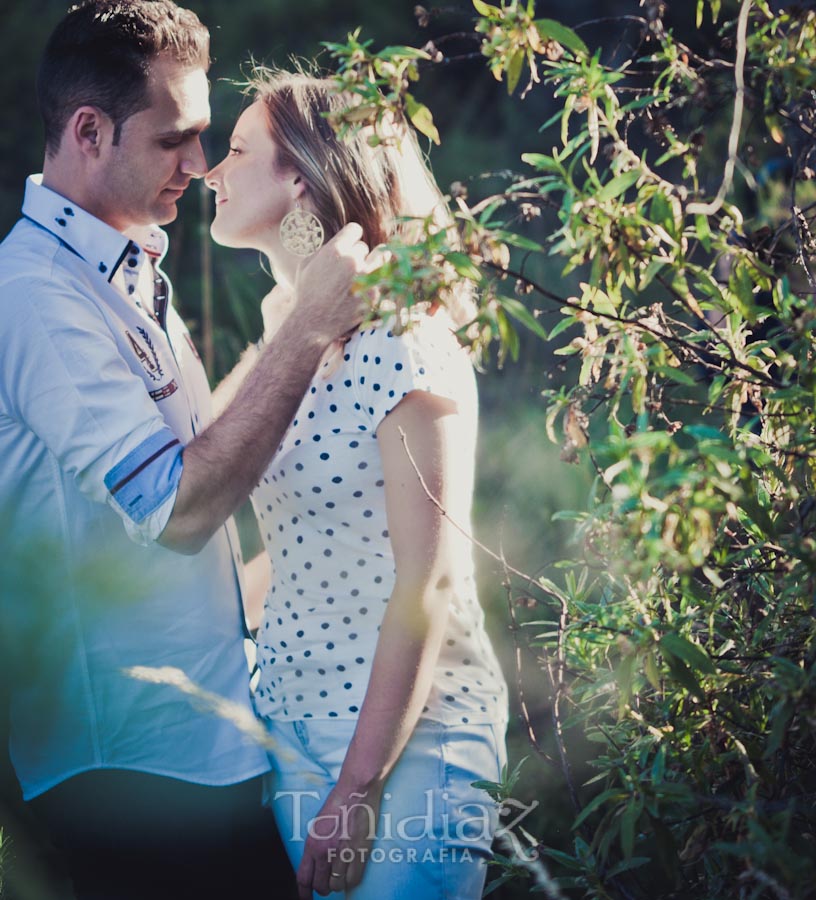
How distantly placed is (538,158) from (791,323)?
378 mm

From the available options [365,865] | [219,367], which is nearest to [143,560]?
[365,865]

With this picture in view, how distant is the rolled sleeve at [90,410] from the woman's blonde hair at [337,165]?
1.58 ft

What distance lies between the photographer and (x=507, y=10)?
1230mm

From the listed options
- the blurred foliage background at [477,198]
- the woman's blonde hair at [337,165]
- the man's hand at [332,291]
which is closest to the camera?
the man's hand at [332,291]

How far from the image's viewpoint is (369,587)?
1.75 metres

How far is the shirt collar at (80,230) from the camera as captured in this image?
6.43 ft

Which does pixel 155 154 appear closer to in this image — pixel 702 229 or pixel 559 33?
pixel 559 33

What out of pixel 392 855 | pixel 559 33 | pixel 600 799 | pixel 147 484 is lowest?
pixel 392 855

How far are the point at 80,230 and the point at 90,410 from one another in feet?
1.54

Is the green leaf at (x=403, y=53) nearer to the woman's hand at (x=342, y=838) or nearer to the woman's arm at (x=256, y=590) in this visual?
the woman's hand at (x=342, y=838)

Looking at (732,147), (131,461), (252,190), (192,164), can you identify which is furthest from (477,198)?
(732,147)

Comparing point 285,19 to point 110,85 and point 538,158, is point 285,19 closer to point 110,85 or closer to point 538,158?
point 110,85

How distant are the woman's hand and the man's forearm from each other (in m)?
0.49

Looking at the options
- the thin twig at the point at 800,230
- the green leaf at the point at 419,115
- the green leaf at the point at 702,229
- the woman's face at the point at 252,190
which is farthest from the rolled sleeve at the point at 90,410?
the thin twig at the point at 800,230
